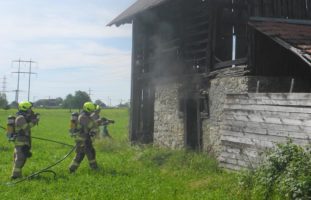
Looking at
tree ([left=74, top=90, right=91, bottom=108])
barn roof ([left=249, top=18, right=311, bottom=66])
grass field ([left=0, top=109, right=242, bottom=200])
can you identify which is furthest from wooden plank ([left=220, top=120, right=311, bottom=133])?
tree ([left=74, top=90, right=91, bottom=108])

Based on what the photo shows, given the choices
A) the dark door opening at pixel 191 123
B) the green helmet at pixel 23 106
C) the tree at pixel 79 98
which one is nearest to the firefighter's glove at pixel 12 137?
the green helmet at pixel 23 106

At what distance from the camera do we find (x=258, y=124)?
10.0 m

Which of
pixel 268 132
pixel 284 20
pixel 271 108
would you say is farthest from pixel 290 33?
pixel 268 132

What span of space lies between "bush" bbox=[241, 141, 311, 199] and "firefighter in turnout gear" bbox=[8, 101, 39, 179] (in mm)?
5499

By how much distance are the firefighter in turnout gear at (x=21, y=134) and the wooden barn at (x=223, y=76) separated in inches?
196

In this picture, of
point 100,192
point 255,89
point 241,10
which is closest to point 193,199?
point 100,192

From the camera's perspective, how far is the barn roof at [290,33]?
9.43 m

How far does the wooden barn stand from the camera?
387 inches

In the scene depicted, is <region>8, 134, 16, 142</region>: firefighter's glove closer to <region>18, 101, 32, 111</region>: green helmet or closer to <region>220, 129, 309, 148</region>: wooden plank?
<region>18, 101, 32, 111</region>: green helmet

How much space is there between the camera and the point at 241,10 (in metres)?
12.4

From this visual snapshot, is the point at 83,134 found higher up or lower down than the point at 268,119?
lower down

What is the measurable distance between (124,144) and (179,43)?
5.26 m

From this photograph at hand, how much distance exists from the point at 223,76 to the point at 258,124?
94.7 inches

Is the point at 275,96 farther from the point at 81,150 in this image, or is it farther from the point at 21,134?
the point at 21,134
